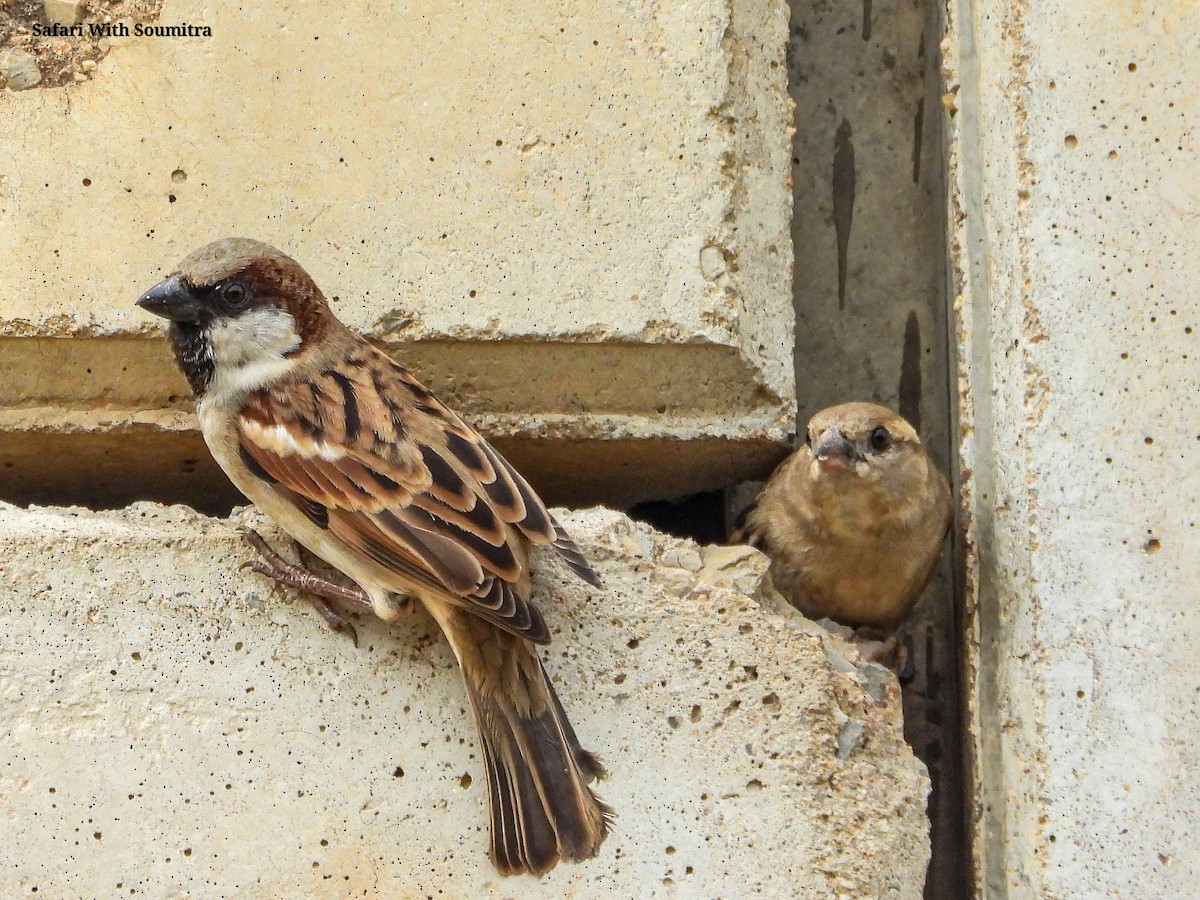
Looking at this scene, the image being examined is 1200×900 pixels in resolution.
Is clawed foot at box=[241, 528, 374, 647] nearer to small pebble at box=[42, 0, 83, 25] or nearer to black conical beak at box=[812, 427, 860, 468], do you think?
black conical beak at box=[812, 427, 860, 468]

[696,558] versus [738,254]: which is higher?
[738,254]

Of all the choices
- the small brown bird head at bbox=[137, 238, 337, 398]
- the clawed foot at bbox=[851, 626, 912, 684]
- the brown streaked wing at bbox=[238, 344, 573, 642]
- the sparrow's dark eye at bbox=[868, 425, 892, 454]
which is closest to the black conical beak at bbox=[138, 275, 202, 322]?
the small brown bird head at bbox=[137, 238, 337, 398]

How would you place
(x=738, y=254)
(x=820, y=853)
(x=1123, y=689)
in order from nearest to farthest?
(x=820, y=853) → (x=1123, y=689) → (x=738, y=254)

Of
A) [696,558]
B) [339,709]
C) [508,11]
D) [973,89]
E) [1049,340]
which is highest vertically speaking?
[508,11]

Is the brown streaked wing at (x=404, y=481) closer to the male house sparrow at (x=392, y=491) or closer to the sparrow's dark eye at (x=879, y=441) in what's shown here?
the male house sparrow at (x=392, y=491)

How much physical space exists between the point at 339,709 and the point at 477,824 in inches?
9.8

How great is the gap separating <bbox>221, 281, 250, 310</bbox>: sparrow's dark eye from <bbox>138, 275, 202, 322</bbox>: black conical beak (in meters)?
0.04

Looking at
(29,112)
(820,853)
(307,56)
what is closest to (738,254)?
(307,56)

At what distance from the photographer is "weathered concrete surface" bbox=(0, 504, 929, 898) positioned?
6.25 feet

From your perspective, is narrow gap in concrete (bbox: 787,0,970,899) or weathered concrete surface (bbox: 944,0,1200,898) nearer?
weathered concrete surface (bbox: 944,0,1200,898)

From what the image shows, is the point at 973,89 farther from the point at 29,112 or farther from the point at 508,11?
the point at 29,112

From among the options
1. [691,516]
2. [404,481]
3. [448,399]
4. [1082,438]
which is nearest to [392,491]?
[404,481]

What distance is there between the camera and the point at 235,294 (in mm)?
2049

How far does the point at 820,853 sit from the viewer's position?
74.5 inches
